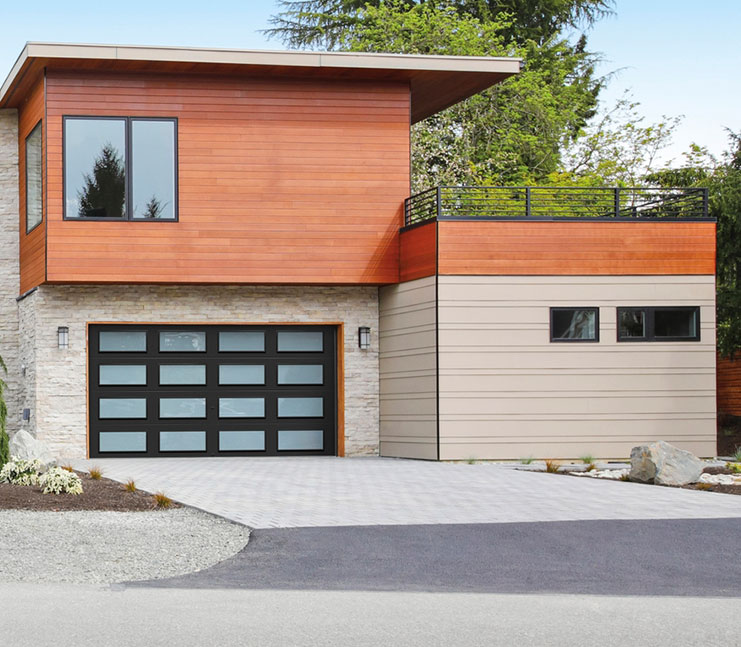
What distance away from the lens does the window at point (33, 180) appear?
19.1 meters

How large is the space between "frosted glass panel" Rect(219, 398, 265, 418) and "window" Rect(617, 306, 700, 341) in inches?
249

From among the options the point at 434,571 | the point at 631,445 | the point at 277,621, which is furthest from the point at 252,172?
the point at 277,621

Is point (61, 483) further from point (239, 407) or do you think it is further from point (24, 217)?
point (24, 217)

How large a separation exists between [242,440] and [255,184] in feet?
14.6

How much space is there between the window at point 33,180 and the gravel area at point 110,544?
30.6ft

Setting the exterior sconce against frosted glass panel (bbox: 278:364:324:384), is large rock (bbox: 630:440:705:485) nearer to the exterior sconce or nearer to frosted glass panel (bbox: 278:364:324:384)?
the exterior sconce

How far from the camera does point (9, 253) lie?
67.8 ft

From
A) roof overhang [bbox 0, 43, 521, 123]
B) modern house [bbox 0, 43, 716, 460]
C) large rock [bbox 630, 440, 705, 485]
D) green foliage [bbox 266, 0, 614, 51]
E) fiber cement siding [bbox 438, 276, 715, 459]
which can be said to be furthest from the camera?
green foliage [bbox 266, 0, 614, 51]

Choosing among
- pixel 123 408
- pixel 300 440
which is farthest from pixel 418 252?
pixel 123 408

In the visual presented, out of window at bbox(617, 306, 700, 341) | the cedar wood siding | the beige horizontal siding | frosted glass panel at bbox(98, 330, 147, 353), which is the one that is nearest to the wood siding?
the cedar wood siding

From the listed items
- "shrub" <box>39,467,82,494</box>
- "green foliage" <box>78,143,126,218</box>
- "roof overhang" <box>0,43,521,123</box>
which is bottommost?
"shrub" <box>39,467,82,494</box>

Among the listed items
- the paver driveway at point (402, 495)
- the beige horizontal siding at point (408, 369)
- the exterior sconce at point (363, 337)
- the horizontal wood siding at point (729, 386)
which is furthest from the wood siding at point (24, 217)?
the horizontal wood siding at point (729, 386)

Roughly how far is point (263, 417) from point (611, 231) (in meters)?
6.73

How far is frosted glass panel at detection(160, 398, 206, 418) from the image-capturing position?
19172 millimetres
